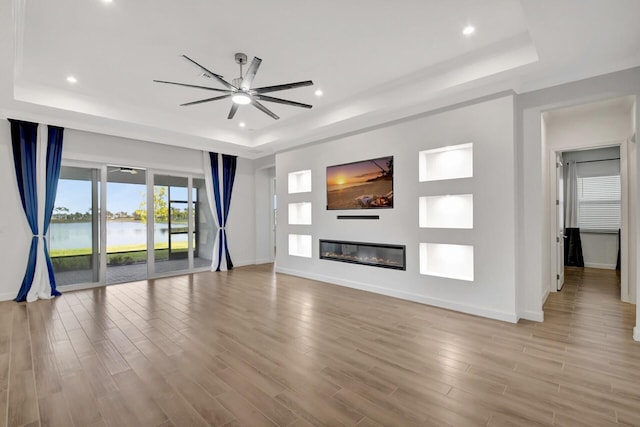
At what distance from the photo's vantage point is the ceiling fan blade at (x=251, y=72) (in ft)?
9.65

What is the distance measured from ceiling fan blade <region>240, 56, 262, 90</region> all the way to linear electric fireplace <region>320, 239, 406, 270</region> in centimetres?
323

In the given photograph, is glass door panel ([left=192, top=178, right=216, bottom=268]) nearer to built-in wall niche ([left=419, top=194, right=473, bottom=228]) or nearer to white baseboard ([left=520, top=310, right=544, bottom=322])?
built-in wall niche ([left=419, top=194, right=473, bottom=228])

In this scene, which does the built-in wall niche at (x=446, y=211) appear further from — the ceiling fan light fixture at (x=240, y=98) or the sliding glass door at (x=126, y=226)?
the sliding glass door at (x=126, y=226)

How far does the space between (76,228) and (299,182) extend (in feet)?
15.0

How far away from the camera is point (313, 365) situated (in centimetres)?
270

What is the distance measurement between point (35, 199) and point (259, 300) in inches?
169

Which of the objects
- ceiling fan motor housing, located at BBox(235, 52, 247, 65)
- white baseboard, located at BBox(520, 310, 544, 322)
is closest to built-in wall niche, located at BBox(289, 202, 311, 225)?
ceiling fan motor housing, located at BBox(235, 52, 247, 65)

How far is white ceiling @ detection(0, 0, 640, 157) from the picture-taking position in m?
2.84

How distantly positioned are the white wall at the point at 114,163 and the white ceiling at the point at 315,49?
2.01ft

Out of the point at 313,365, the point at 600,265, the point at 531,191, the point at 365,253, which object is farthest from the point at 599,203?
the point at 313,365

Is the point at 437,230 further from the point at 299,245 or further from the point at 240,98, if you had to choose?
the point at 299,245

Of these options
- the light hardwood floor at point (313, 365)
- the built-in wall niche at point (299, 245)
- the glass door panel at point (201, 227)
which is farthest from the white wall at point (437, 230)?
the glass door panel at point (201, 227)

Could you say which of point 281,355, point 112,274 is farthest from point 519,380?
point 112,274

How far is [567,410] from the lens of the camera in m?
2.05
